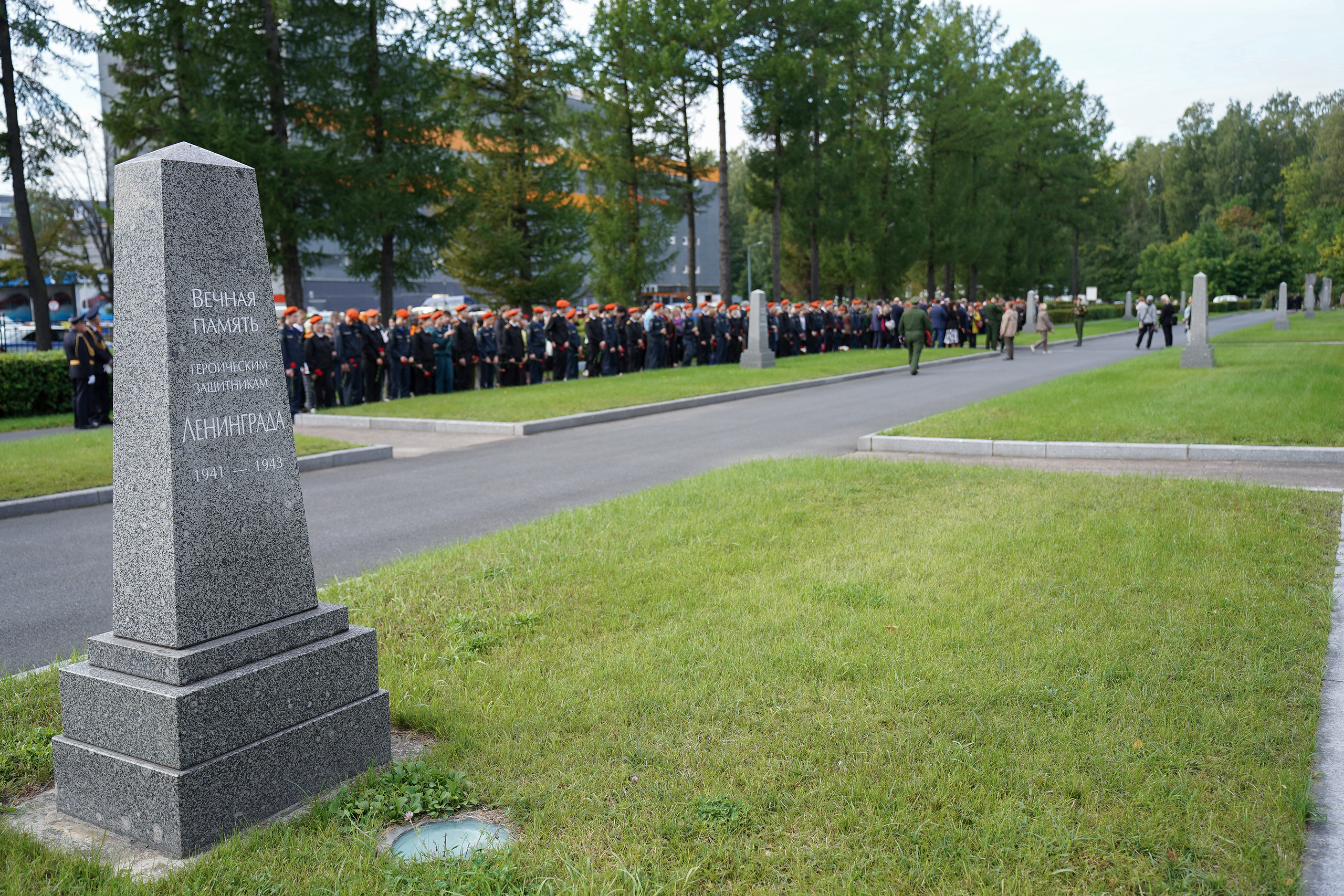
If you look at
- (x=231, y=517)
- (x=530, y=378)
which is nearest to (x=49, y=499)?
(x=231, y=517)

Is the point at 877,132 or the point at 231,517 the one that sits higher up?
the point at 877,132

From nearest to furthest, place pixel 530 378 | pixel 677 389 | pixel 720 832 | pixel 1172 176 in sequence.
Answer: pixel 720 832 → pixel 677 389 → pixel 530 378 → pixel 1172 176

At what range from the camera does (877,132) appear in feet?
153

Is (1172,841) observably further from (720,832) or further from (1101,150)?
(1101,150)

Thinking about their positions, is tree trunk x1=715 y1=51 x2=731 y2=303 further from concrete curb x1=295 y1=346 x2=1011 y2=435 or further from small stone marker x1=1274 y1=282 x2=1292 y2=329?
small stone marker x1=1274 y1=282 x2=1292 y2=329

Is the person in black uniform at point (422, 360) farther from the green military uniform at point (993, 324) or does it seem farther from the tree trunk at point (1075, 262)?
the tree trunk at point (1075, 262)

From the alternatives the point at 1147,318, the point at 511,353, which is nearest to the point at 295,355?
the point at 511,353

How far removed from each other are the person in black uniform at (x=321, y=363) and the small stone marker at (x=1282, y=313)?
132 feet

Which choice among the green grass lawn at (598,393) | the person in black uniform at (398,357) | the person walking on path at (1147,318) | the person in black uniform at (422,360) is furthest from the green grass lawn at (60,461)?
the person walking on path at (1147,318)

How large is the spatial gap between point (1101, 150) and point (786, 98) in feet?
148

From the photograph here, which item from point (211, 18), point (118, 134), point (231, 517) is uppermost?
point (211, 18)

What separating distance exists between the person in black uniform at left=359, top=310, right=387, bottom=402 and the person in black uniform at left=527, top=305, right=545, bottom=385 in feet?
13.2

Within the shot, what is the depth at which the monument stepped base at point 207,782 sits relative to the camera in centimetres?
329

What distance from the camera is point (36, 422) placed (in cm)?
1745
